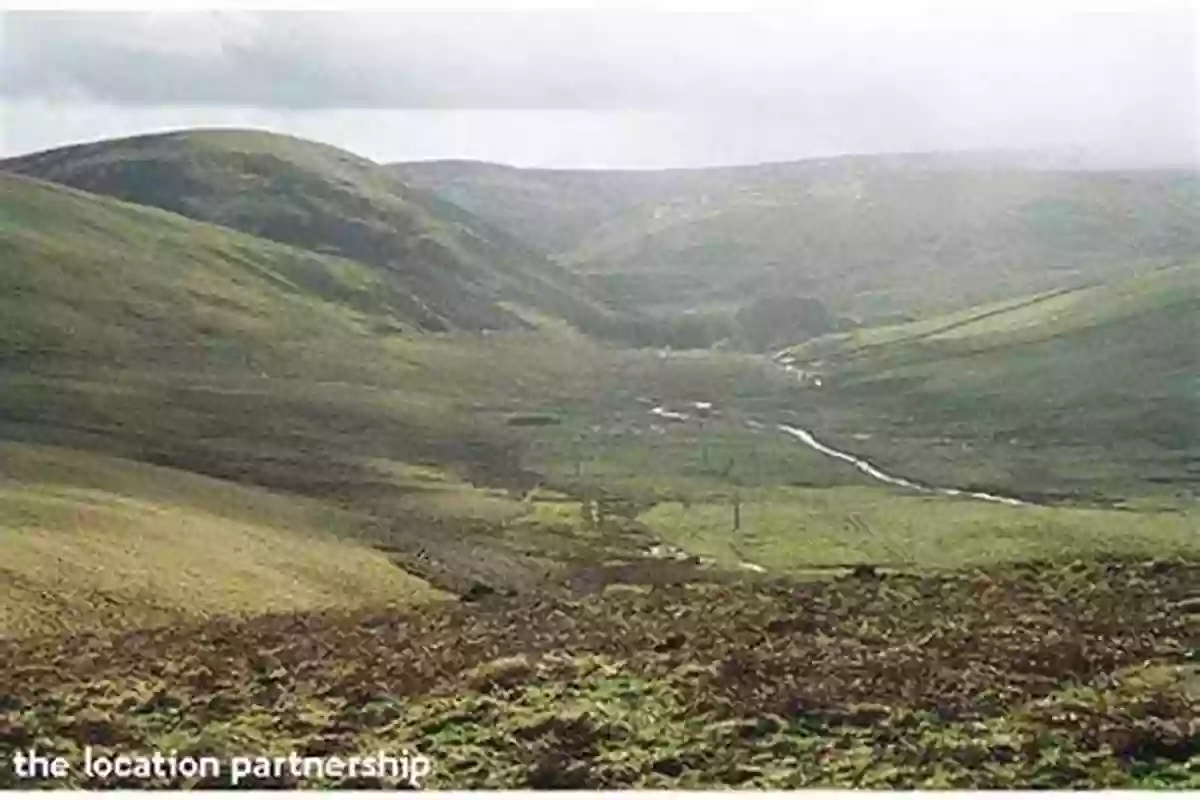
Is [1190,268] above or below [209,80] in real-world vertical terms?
below

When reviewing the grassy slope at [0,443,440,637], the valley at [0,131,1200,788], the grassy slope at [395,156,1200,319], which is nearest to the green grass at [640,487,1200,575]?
the valley at [0,131,1200,788]

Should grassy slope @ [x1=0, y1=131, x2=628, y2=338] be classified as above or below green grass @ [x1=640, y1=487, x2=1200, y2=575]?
above

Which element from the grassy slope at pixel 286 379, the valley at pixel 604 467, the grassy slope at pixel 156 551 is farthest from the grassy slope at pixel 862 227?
the grassy slope at pixel 156 551

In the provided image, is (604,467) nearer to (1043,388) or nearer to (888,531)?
(888,531)

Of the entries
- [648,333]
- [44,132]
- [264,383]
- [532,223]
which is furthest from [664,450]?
[44,132]

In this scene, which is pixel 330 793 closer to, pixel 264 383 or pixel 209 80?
pixel 264 383

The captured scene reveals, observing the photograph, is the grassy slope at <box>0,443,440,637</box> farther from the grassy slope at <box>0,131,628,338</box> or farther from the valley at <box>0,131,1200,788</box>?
the grassy slope at <box>0,131,628,338</box>
